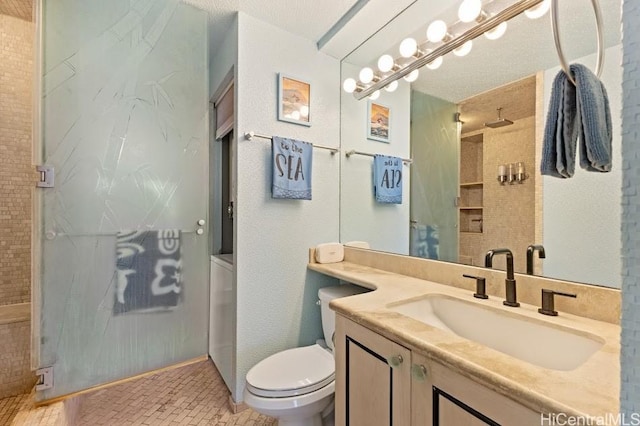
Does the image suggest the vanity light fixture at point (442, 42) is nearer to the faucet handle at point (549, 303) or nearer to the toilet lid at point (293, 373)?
the faucet handle at point (549, 303)

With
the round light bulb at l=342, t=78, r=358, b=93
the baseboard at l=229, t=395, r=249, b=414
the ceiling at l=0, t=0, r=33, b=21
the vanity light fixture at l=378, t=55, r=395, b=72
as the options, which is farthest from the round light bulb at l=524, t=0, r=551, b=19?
the ceiling at l=0, t=0, r=33, b=21

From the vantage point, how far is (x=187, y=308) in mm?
1727

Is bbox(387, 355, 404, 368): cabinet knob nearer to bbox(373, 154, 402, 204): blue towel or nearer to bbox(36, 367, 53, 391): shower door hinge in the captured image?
bbox(373, 154, 402, 204): blue towel

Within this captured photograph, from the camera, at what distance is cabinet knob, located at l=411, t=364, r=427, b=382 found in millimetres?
710

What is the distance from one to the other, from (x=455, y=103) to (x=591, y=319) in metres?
1.09

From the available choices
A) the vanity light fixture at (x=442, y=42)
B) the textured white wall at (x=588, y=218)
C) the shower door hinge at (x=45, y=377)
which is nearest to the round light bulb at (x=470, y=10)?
the vanity light fixture at (x=442, y=42)

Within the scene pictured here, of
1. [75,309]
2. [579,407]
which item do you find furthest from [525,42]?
[75,309]

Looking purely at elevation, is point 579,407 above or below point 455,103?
below

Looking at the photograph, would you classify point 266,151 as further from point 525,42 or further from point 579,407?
point 579,407

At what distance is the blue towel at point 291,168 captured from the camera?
170cm

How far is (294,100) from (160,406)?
2.04 metres

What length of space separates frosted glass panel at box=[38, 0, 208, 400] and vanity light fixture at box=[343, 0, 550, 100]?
3.69ft

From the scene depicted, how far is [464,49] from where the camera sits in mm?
1319

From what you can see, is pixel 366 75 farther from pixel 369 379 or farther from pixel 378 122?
pixel 369 379
